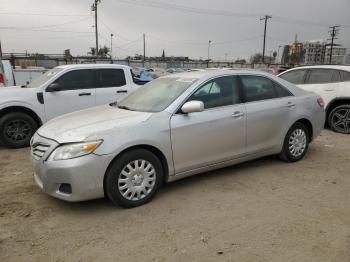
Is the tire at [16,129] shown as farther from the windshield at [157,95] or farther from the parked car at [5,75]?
the parked car at [5,75]

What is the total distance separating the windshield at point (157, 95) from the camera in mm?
4402

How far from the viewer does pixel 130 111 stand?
4.41 m

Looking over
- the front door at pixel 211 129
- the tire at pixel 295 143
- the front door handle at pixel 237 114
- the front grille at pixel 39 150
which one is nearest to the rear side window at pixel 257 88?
the front door at pixel 211 129

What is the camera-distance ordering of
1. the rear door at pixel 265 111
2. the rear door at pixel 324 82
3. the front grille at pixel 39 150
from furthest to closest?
the rear door at pixel 324 82, the rear door at pixel 265 111, the front grille at pixel 39 150

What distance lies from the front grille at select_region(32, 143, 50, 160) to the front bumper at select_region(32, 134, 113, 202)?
0.09 m

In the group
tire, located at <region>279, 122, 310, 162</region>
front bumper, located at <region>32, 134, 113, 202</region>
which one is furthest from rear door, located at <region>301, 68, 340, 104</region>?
front bumper, located at <region>32, 134, 113, 202</region>

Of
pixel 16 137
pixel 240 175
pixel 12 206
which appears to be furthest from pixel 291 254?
pixel 16 137

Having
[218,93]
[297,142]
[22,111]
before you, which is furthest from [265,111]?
[22,111]

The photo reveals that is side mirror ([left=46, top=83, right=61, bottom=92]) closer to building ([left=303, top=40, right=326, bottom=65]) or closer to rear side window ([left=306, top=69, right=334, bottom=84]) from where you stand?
rear side window ([left=306, top=69, right=334, bottom=84])

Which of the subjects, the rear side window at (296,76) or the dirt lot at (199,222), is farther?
the rear side window at (296,76)

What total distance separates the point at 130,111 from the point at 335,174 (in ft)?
10.5

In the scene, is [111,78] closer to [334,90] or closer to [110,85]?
[110,85]

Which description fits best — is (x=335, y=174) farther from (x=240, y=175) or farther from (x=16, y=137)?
(x=16, y=137)

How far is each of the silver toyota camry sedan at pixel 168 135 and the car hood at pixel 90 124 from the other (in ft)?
0.04
